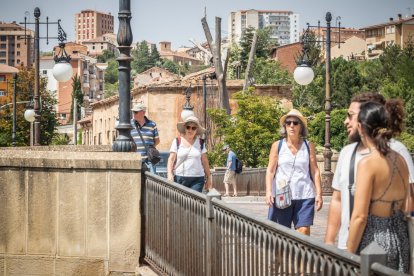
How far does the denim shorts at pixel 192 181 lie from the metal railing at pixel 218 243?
1.17m

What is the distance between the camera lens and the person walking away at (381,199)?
5340 mm

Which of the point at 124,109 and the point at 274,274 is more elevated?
the point at 124,109

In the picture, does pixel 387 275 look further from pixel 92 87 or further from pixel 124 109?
pixel 92 87

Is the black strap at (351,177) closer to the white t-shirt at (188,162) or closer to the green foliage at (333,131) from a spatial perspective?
the white t-shirt at (188,162)

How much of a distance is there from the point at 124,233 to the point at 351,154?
4613mm

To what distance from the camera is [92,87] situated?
648ft

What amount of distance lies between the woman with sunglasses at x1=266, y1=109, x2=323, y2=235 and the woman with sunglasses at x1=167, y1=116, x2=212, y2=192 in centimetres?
200

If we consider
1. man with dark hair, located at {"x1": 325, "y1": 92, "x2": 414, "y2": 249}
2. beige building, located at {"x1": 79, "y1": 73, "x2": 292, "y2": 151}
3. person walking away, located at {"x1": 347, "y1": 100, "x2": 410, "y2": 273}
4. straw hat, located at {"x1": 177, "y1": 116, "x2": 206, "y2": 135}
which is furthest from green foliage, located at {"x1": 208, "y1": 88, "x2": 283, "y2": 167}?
person walking away, located at {"x1": 347, "y1": 100, "x2": 410, "y2": 273}

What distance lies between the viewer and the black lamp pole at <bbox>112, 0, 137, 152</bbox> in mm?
10797

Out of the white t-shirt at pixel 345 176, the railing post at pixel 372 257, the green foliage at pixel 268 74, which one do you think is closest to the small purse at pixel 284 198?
the white t-shirt at pixel 345 176

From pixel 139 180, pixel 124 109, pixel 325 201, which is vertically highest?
pixel 124 109

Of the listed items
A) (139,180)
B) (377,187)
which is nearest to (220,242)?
(377,187)

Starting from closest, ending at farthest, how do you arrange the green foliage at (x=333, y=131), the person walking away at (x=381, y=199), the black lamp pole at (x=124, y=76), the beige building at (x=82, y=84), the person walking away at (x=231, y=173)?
the person walking away at (x=381, y=199), the black lamp pole at (x=124, y=76), the person walking away at (x=231, y=173), the green foliage at (x=333, y=131), the beige building at (x=82, y=84)

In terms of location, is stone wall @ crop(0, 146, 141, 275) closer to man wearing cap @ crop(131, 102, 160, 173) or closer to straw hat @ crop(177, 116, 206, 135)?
straw hat @ crop(177, 116, 206, 135)
